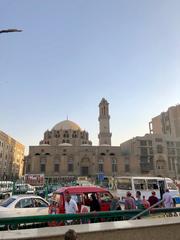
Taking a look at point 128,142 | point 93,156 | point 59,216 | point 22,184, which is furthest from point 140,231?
point 128,142

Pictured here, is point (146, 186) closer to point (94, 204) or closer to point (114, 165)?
point (94, 204)

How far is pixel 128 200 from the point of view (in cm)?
931

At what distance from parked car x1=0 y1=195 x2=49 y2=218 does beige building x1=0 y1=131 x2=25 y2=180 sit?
53.0m

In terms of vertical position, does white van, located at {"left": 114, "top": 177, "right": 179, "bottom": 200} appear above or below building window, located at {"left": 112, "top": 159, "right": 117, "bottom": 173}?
below

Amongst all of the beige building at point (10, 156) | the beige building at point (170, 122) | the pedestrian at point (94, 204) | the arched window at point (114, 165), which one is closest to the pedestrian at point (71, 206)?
the pedestrian at point (94, 204)

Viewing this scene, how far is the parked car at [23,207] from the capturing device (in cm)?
980

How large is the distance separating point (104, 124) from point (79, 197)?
223 ft

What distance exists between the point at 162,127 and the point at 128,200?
289 feet

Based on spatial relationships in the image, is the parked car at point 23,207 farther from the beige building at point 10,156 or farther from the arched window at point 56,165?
the arched window at point 56,165

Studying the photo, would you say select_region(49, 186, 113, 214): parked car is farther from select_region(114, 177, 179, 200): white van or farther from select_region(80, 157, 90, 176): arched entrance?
select_region(80, 157, 90, 176): arched entrance

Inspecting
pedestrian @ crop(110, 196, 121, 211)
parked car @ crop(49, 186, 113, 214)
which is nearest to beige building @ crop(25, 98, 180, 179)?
parked car @ crop(49, 186, 113, 214)

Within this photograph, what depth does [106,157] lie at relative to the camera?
7238 cm

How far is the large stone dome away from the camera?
3307 inches

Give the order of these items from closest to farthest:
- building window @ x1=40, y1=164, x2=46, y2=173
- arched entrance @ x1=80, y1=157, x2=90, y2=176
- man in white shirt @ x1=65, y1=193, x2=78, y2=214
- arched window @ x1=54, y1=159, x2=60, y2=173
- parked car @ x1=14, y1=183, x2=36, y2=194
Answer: man in white shirt @ x1=65, y1=193, x2=78, y2=214
parked car @ x1=14, y1=183, x2=36, y2=194
building window @ x1=40, y1=164, x2=46, y2=173
arched window @ x1=54, y1=159, x2=60, y2=173
arched entrance @ x1=80, y1=157, x2=90, y2=176
